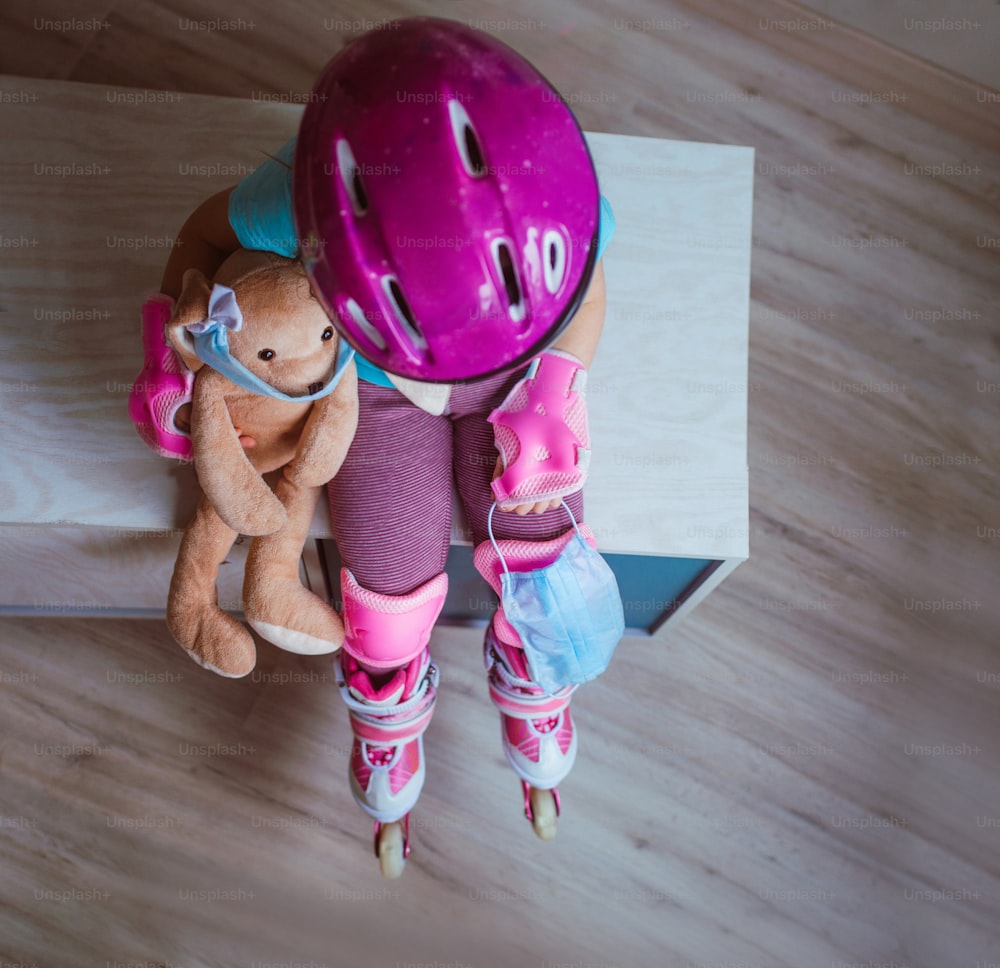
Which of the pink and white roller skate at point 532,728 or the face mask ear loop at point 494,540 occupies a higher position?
the face mask ear loop at point 494,540

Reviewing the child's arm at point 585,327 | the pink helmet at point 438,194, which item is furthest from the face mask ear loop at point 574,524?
the pink helmet at point 438,194

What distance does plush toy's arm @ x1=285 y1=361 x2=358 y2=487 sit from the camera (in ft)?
2.16

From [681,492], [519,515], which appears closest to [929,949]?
[681,492]

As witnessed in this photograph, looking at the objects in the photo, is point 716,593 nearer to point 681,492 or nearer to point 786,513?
point 786,513

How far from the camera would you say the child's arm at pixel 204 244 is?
2.18ft

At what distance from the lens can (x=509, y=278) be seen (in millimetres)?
515

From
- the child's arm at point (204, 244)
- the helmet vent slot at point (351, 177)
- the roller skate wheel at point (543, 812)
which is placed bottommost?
the roller skate wheel at point (543, 812)

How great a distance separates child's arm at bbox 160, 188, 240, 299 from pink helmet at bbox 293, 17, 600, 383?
0.59ft

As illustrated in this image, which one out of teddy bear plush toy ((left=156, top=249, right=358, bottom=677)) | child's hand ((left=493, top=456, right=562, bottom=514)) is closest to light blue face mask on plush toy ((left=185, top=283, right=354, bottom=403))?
teddy bear plush toy ((left=156, top=249, right=358, bottom=677))

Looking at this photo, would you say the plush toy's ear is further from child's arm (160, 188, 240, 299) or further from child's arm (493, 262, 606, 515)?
child's arm (493, 262, 606, 515)

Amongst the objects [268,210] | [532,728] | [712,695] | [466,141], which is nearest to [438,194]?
[466,141]

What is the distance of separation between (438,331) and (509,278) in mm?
57

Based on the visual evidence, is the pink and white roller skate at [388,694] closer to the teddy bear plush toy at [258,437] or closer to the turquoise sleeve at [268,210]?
the teddy bear plush toy at [258,437]

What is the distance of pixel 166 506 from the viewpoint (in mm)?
783
